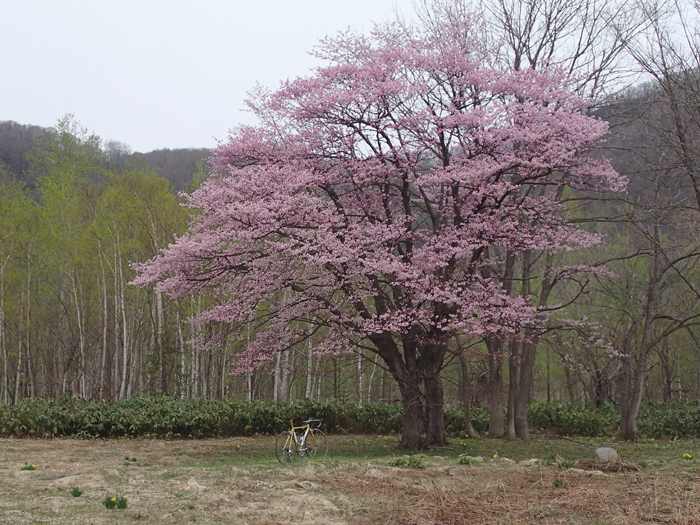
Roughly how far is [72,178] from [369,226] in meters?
14.9

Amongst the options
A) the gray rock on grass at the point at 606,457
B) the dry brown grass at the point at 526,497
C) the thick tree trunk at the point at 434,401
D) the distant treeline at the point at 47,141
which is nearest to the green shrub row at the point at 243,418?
the thick tree trunk at the point at 434,401

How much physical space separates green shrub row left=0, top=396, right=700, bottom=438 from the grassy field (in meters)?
3.11

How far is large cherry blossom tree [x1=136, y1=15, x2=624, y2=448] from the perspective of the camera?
1005 cm

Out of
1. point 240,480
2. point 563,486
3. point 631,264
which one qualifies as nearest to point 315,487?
point 240,480

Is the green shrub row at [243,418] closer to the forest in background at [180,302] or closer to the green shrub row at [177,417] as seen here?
the green shrub row at [177,417]

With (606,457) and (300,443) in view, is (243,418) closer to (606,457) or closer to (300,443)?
(300,443)

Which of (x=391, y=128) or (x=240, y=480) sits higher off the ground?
(x=391, y=128)

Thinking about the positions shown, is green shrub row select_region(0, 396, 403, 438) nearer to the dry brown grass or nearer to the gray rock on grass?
the dry brown grass

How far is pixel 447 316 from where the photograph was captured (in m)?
10.8

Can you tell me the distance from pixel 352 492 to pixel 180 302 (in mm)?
11363

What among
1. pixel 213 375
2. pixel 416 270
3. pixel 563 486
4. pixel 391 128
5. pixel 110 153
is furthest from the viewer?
pixel 110 153

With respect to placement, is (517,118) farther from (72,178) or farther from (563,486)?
(72,178)

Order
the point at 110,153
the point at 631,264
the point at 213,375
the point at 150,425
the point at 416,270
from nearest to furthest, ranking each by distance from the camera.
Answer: the point at 416,270, the point at 150,425, the point at 213,375, the point at 631,264, the point at 110,153

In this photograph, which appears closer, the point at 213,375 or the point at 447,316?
the point at 447,316
